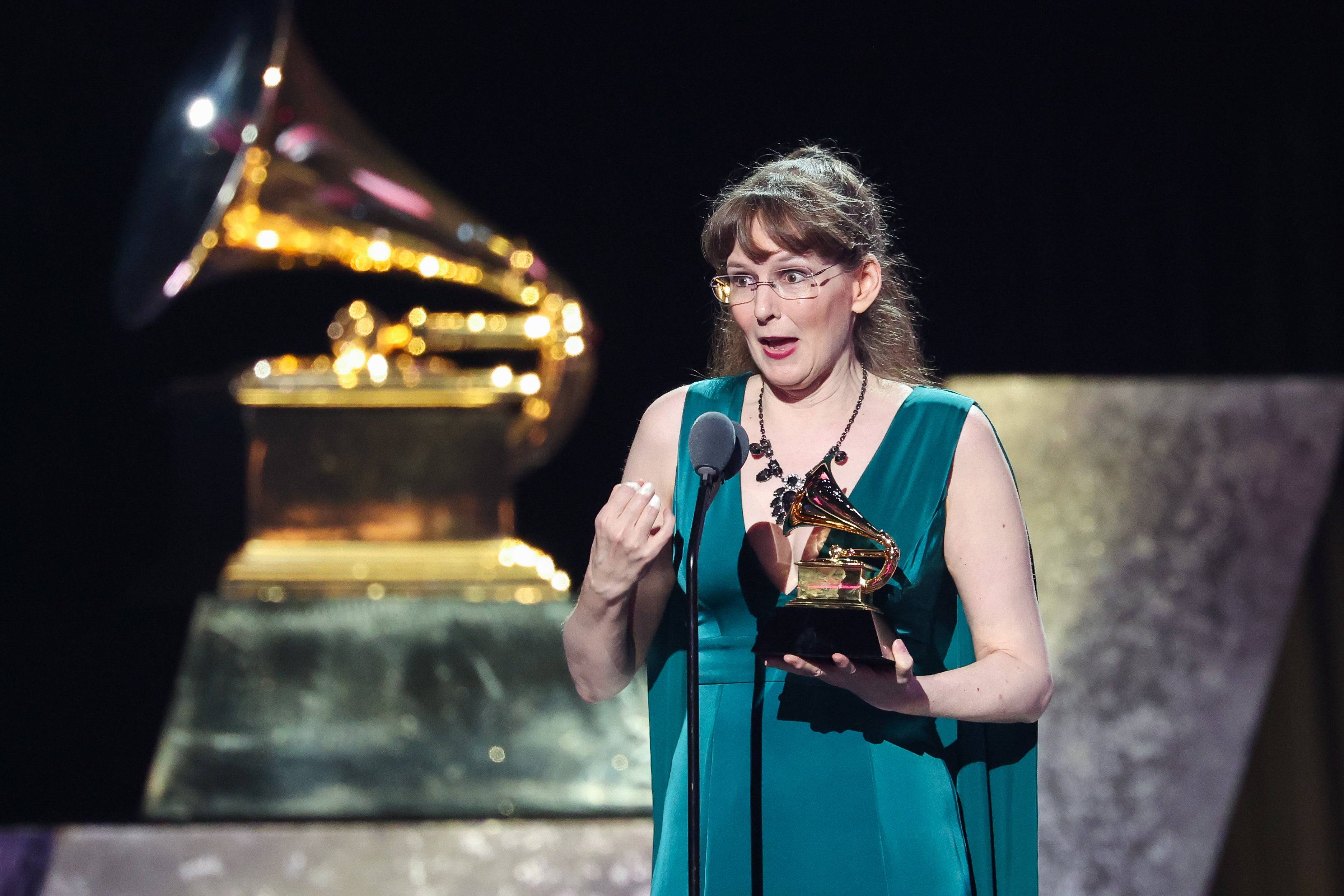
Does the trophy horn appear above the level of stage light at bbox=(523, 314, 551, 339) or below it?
below

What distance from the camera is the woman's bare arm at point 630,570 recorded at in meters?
0.90

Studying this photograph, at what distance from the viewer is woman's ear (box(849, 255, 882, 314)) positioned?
108cm

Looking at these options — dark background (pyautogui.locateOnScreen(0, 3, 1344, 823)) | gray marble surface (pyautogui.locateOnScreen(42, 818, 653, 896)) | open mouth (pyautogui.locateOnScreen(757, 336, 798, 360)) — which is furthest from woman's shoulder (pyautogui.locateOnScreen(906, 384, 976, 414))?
dark background (pyautogui.locateOnScreen(0, 3, 1344, 823))

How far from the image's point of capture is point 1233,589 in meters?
2.42

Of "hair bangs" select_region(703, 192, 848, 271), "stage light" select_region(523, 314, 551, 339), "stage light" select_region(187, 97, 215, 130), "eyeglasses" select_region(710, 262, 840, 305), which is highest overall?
"stage light" select_region(187, 97, 215, 130)

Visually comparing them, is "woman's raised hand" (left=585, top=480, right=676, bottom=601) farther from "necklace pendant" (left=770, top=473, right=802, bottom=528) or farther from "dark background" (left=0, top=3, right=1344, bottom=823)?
"dark background" (left=0, top=3, right=1344, bottom=823)

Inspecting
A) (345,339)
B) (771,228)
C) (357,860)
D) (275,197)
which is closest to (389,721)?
(357,860)

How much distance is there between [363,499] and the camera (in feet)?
8.81

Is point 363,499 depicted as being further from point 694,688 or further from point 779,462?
point 694,688

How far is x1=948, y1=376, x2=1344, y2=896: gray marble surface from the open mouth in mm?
1452

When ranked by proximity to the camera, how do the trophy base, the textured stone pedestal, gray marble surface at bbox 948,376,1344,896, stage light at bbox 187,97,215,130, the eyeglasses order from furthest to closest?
stage light at bbox 187,97,215,130, gray marble surface at bbox 948,376,1344,896, the textured stone pedestal, the eyeglasses, the trophy base

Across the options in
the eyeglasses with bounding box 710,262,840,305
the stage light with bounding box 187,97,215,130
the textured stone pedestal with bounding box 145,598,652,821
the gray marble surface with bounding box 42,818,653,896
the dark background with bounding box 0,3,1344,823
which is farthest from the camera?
the dark background with bounding box 0,3,1344,823

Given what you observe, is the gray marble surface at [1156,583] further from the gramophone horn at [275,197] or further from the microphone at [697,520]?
the microphone at [697,520]

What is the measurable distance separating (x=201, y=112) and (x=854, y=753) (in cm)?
218
